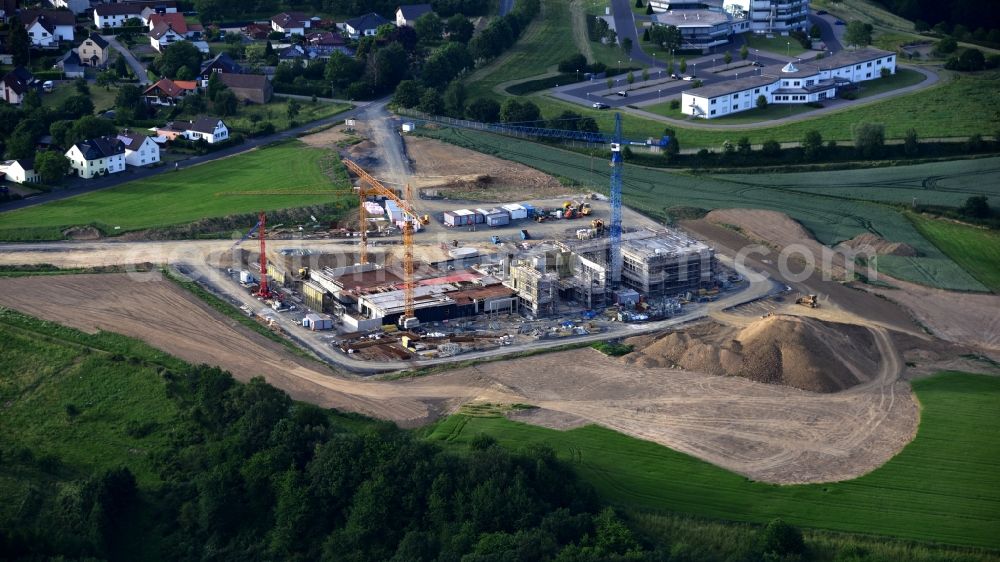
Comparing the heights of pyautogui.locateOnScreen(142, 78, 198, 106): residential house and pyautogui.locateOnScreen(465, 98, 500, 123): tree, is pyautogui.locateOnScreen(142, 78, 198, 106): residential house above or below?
above

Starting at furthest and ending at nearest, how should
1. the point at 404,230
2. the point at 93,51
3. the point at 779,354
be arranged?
1. the point at 93,51
2. the point at 404,230
3. the point at 779,354

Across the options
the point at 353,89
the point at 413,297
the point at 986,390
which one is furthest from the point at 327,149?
the point at 986,390

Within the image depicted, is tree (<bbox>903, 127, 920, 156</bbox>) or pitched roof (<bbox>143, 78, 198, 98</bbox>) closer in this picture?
tree (<bbox>903, 127, 920, 156</bbox>)

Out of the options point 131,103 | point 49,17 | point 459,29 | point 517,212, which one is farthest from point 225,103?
point 517,212

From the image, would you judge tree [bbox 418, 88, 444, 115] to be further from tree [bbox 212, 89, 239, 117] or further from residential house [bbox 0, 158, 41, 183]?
residential house [bbox 0, 158, 41, 183]

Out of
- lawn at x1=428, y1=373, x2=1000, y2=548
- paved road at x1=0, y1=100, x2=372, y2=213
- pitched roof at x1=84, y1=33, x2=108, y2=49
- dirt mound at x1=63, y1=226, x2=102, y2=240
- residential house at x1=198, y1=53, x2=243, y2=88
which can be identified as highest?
pitched roof at x1=84, y1=33, x2=108, y2=49

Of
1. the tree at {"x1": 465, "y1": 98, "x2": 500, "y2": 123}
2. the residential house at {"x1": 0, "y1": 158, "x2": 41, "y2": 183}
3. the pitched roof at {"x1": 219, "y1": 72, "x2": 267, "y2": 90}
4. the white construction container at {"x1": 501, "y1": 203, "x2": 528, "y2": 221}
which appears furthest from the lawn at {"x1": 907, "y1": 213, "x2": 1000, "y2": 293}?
the residential house at {"x1": 0, "y1": 158, "x2": 41, "y2": 183}

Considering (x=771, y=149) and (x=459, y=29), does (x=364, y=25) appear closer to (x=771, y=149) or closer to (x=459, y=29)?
(x=459, y=29)

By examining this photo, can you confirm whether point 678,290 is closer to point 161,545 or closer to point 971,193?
point 971,193
